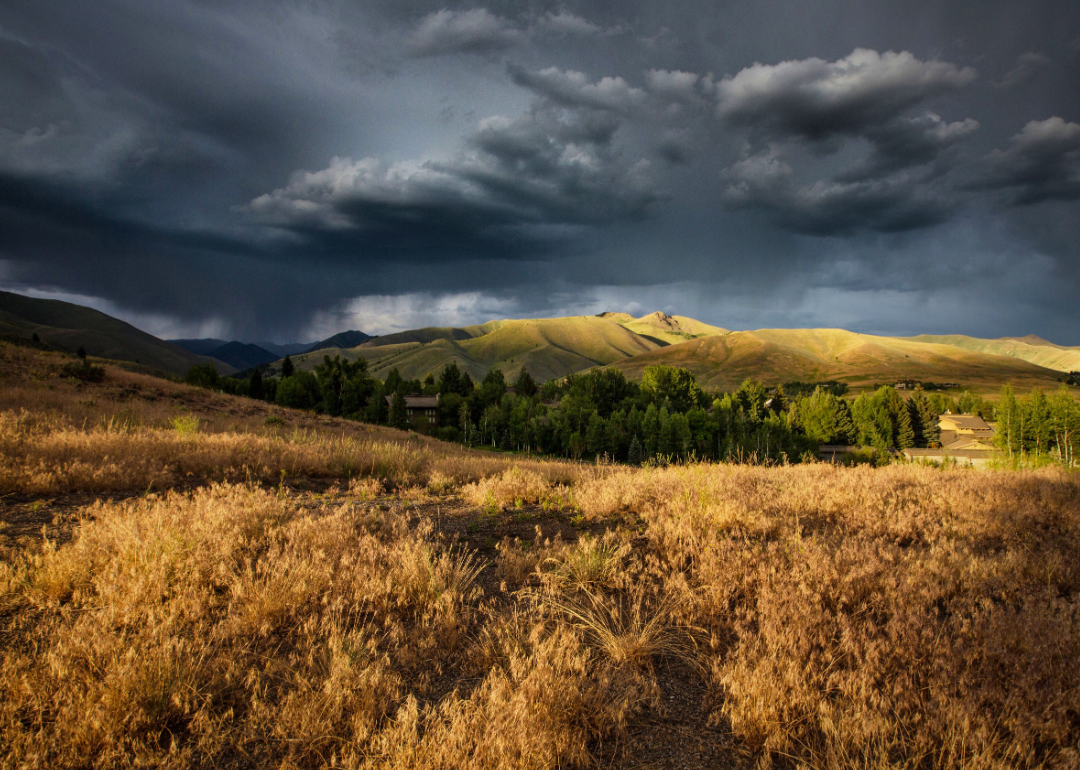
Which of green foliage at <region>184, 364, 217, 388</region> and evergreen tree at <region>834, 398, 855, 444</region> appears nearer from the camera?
green foliage at <region>184, 364, 217, 388</region>

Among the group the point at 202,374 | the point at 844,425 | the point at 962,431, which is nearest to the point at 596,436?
the point at 844,425

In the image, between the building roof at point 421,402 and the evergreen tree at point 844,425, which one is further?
the building roof at point 421,402

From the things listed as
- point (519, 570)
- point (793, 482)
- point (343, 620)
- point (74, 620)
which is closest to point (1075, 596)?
point (793, 482)

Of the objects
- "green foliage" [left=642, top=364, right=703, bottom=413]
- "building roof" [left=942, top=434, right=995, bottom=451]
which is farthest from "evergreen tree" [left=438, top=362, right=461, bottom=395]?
"building roof" [left=942, top=434, right=995, bottom=451]

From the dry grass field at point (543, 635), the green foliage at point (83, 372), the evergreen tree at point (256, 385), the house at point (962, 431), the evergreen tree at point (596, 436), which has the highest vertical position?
the green foliage at point (83, 372)

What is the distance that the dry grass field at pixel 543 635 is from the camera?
2746 millimetres

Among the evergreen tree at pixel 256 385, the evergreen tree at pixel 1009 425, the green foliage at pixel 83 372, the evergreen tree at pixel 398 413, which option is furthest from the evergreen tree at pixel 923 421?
the evergreen tree at pixel 256 385

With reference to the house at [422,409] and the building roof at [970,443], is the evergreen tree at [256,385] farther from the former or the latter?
the building roof at [970,443]

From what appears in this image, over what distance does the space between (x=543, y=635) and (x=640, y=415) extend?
277 ft

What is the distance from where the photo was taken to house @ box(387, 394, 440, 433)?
94438 mm

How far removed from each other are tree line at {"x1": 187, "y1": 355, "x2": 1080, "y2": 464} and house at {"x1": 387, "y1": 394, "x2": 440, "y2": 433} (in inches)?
92.2

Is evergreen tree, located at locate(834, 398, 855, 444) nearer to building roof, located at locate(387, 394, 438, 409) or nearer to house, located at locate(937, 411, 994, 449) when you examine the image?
house, located at locate(937, 411, 994, 449)

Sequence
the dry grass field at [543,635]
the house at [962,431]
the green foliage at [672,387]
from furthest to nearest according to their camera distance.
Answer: the green foliage at [672,387] < the house at [962,431] < the dry grass field at [543,635]

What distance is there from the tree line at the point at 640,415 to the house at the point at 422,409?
7.68ft
